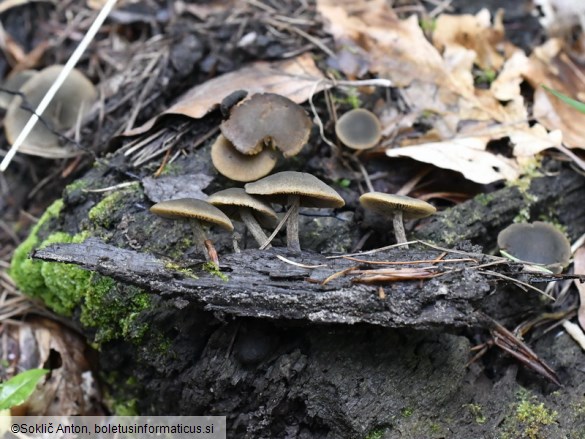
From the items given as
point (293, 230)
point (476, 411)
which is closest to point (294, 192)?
point (293, 230)

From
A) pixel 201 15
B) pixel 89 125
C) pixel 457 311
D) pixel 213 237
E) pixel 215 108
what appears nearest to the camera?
pixel 457 311

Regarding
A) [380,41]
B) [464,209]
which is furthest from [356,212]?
[380,41]

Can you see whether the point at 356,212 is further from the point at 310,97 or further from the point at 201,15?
the point at 201,15

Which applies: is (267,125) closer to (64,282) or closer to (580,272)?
(64,282)

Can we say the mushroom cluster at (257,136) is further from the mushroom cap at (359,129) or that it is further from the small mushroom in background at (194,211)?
the small mushroom in background at (194,211)

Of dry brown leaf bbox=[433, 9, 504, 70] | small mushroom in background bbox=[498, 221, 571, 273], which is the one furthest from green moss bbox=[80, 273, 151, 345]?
dry brown leaf bbox=[433, 9, 504, 70]

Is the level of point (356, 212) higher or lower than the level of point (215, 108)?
lower

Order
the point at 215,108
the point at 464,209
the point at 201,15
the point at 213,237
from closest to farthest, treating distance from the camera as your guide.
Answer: the point at 213,237 → the point at 464,209 → the point at 215,108 → the point at 201,15
